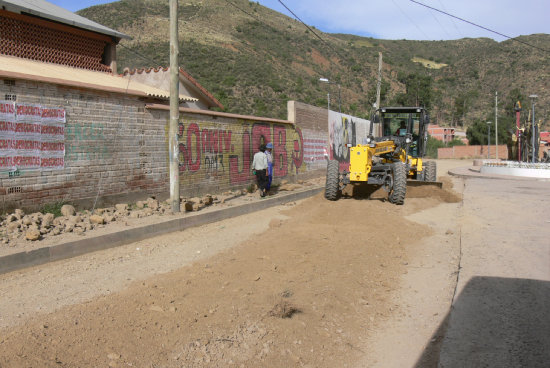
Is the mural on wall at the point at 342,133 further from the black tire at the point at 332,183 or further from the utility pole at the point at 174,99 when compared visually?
the utility pole at the point at 174,99

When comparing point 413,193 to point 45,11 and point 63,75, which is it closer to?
point 63,75

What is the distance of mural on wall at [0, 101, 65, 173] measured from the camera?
781cm

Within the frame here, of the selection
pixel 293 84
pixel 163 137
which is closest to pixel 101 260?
pixel 163 137

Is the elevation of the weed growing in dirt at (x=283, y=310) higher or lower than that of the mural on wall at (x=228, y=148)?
lower

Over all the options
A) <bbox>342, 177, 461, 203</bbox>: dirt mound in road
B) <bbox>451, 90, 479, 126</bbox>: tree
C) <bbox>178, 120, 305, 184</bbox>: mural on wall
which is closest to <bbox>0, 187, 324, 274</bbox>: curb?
<bbox>178, 120, 305, 184</bbox>: mural on wall

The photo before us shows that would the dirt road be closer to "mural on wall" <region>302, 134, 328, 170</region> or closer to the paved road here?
the paved road

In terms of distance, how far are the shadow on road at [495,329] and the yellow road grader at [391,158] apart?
6.18 m

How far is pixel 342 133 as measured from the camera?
24.5 metres

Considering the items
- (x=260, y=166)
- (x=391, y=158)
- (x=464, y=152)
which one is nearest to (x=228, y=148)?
(x=260, y=166)

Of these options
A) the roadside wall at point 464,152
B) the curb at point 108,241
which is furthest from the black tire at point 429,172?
the roadside wall at point 464,152

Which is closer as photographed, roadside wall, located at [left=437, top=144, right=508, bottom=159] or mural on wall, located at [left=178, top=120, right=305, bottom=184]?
mural on wall, located at [left=178, top=120, right=305, bottom=184]

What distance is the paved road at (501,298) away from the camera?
3.82 meters

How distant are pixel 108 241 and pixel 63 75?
23.3 ft

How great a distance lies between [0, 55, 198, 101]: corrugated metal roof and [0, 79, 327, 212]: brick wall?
142 mm
